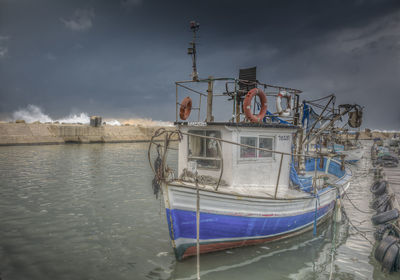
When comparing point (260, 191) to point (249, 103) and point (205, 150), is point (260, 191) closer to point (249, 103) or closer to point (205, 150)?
point (205, 150)

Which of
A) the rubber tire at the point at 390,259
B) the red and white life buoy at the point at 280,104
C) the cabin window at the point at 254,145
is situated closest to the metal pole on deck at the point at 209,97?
the cabin window at the point at 254,145

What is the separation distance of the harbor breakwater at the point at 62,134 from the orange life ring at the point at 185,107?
35169 mm

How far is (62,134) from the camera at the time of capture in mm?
41812

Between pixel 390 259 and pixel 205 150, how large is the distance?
573 centimetres

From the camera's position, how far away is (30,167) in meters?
20.1

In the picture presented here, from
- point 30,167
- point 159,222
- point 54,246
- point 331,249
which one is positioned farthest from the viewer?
point 30,167

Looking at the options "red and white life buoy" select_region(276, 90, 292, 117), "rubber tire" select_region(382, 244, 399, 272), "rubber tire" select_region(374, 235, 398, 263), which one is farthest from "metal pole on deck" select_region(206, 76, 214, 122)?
"rubber tire" select_region(382, 244, 399, 272)

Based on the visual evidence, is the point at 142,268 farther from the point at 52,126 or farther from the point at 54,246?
the point at 52,126

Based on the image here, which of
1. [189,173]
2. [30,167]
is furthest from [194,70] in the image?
[30,167]

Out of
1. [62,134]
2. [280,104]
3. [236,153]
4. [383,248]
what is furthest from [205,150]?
[62,134]

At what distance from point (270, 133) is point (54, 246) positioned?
24.7ft

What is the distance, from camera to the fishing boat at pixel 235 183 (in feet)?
20.6

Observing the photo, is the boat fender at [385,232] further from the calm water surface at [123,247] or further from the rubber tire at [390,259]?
the rubber tire at [390,259]

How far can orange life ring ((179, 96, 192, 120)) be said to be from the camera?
29.4 feet
